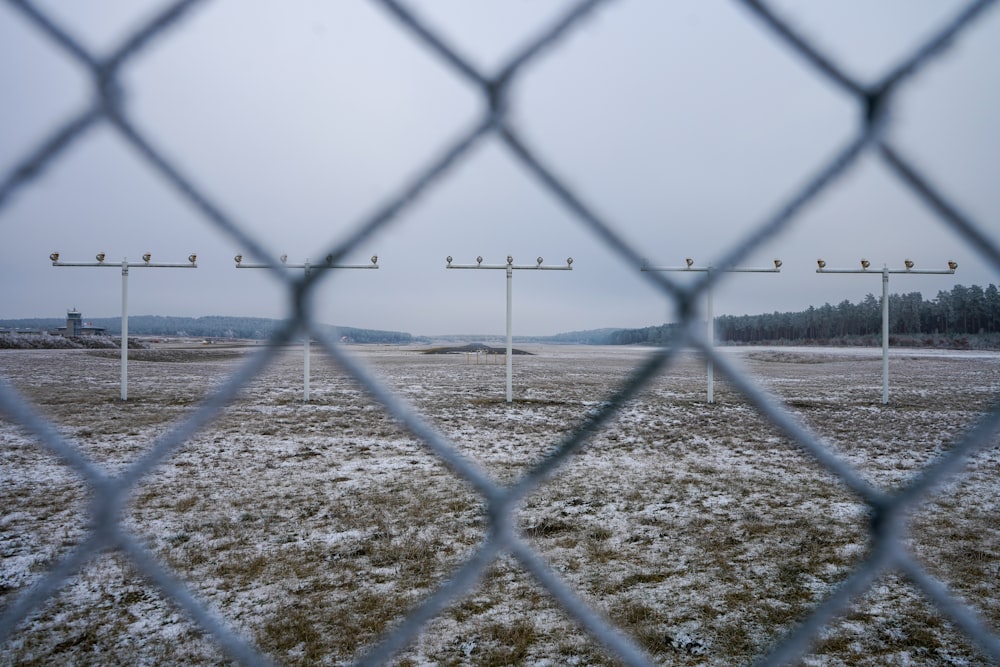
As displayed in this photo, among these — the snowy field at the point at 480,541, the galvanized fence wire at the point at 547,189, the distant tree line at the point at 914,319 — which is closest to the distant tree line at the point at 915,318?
the distant tree line at the point at 914,319

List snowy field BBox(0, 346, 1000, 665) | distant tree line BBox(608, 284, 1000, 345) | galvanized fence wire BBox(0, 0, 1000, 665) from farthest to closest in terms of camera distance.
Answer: distant tree line BBox(608, 284, 1000, 345)
snowy field BBox(0, 346, 1000, 665)
galvanized fence wire BBox(0, 0, 1000, 665)

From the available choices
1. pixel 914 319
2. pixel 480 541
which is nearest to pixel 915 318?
pixel 914 319

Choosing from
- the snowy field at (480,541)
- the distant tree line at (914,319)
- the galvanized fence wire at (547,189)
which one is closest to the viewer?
the galvanized fence wire at (547,189)

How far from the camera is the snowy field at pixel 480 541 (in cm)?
215

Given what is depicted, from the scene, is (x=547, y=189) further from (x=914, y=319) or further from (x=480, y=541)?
(x=914, y=319)

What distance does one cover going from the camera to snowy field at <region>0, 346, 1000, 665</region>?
7.06 ft

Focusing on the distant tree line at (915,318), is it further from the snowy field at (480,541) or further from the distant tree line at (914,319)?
the snowy field at (480,541)

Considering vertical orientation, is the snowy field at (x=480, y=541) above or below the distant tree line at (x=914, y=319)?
below

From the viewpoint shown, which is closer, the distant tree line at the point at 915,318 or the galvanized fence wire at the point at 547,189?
the galvanized fence wire at the point at 547,189

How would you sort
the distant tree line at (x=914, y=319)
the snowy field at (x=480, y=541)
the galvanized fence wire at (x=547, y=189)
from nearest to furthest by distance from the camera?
1. the galvanized fence wire at (x=547, y=189)
2. the snowy field at (x=480, y=541)
3. the distant tree line at (x=914, y=319)

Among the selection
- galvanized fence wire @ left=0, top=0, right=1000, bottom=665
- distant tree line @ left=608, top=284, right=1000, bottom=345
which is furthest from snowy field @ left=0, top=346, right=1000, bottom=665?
distant tree line @ left=608, top=284, right=1000, bottom=345

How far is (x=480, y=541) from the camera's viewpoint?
318 cm

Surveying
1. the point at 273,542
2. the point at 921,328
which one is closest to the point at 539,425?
the point at 273,542

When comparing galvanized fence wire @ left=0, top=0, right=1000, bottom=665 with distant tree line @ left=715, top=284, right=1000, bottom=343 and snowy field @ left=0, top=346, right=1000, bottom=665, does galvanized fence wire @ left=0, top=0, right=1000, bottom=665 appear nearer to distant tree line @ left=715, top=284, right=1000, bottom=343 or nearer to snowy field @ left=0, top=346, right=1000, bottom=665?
snowy field @ left=0, top=346, right=1000, bottom=665
